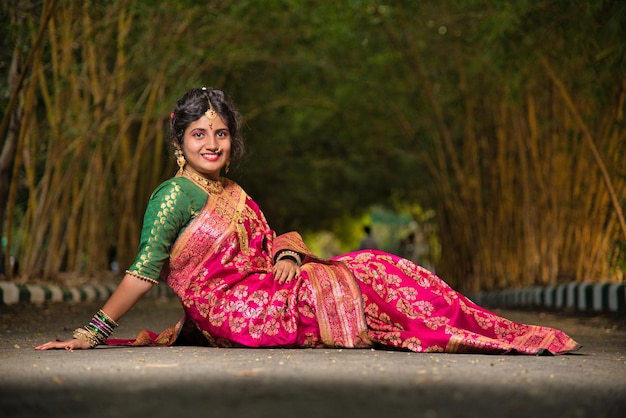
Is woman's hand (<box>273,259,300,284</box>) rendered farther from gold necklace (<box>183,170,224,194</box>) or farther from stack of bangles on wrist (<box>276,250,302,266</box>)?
gold necklace (<box>183,170,224,194</box>)

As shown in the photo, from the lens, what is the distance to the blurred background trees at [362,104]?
897 centimetres

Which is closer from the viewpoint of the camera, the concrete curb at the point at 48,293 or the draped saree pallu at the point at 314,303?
the draped saree pallu at the point at 314,303

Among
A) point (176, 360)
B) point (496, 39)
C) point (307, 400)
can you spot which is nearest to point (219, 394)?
point (307, 400)

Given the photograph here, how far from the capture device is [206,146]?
466 centimetres

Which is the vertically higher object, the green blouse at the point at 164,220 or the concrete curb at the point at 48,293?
the green blouse at the point at 164,220

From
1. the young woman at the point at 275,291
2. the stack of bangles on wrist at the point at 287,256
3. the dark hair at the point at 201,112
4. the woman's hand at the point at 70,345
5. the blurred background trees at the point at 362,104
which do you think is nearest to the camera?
the woman's hand at the point at 70,345

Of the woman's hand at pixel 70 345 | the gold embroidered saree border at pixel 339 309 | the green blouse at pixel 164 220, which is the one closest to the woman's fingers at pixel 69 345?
the woman's hand at pixel 70 345

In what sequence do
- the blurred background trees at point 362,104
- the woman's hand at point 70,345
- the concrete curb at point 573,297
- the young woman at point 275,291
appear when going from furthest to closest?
the blurred background trees at point 362,104
the concrete curb at point 573,297
the young woman at point 275,291
the woman's hand at point 70,345

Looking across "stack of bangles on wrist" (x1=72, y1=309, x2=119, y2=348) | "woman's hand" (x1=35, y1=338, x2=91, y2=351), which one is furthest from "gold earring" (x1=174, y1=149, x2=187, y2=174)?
"woman's hand" (x1=35, y1=338, x2=91, y2=351)

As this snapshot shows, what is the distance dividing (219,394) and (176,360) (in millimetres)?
958

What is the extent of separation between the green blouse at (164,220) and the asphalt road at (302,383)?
0.32 m

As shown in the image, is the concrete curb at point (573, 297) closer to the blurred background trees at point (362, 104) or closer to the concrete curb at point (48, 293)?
the blurred background trees at point (362, 104)

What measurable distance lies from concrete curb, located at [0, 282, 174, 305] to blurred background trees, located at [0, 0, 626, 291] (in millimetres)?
382

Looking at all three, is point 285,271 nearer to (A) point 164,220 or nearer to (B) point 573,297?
(A) point 164,220
